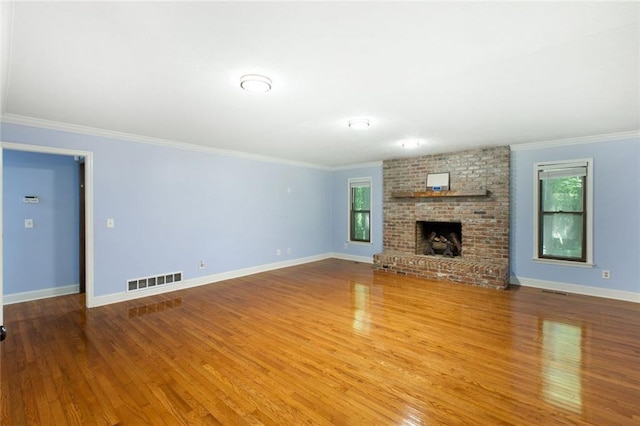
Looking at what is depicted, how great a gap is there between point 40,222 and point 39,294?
106 cm

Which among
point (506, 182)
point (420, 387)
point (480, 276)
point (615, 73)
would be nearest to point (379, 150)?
point (506, 182)

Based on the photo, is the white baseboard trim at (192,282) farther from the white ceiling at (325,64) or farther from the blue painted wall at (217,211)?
the white ceiling at (325,64)

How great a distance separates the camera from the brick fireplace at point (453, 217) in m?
5.24

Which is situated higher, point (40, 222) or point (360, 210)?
point (360, 210)

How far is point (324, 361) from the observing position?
2648 millimetres

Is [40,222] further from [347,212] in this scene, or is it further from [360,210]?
[360,210]

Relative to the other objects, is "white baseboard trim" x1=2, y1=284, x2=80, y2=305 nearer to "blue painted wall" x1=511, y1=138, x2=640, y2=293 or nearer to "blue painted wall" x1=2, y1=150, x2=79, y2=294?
"blue painted wall" x1=2, y1=150, x2=79, y2=294

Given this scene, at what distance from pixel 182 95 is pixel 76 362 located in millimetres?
2576

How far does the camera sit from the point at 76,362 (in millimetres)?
2635

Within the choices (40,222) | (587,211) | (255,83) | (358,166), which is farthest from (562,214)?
(40,222)

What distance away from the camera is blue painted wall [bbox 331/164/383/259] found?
7047mm

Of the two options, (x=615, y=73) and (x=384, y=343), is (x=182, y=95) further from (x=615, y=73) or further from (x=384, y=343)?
(x=615, y=73)

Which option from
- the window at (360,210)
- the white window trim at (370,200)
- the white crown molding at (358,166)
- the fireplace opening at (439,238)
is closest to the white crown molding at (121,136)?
the white crown molding at (358,166)

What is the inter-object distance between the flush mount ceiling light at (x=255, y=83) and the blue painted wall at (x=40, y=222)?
3933 mm
